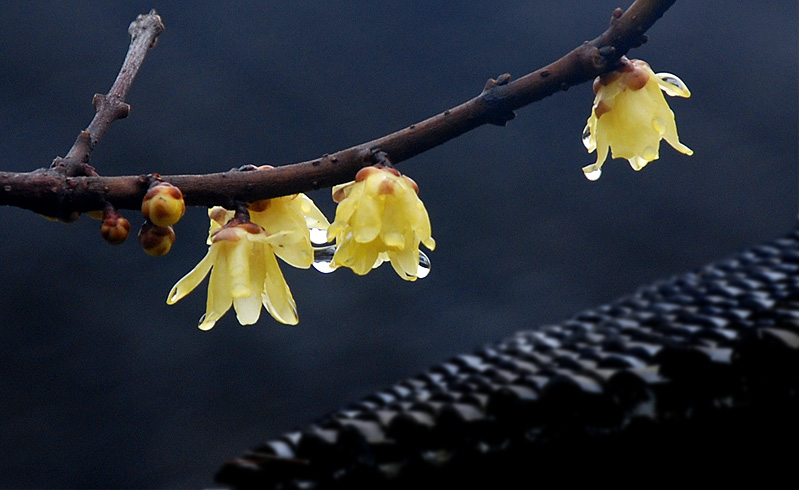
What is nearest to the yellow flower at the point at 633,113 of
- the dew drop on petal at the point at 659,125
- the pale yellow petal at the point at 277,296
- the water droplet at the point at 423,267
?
the dew drop on petal at the point at 659,125

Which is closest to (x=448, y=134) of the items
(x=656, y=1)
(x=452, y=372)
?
(x=656, y=1)

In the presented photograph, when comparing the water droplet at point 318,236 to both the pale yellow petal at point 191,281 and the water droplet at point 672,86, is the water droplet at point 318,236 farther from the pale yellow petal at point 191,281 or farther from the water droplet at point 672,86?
the water droplet at point 672,86

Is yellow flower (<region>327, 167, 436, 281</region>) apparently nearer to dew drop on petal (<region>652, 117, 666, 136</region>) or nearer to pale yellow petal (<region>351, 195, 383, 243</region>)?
pale yellow petal (<region>351, 195, 383, 243</region>)

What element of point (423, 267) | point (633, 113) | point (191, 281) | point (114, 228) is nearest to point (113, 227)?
point (114, 228)

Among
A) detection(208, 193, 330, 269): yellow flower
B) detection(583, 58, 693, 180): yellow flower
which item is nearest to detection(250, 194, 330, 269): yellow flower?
detection(208, 193, 330, 269): yellow flower

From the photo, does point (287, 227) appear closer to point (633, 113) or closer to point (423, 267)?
point (423, 267)

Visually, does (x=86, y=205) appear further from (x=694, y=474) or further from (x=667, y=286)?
(x=667, y=286)
